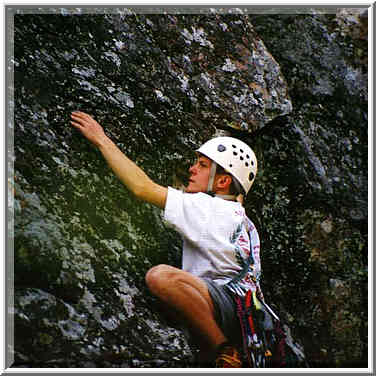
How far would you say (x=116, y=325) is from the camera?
4.27 metres

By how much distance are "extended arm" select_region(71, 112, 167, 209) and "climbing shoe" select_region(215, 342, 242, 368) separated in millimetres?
1061

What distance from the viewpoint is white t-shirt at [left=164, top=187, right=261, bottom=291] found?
14.7 ft

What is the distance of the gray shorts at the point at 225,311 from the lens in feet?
14.2

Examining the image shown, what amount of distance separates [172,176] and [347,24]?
7.41 ft

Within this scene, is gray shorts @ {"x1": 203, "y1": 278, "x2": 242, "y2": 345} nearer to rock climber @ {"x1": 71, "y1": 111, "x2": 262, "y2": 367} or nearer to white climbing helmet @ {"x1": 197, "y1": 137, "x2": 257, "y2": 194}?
rock climber @ {"x1": 71, "y1": 111, "x2": 262, "y2": 367}

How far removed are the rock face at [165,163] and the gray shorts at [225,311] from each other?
32 cm

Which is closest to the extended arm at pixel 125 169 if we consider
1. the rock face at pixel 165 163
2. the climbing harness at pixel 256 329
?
the rock face at pixel 165 163

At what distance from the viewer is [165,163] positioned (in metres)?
5.20

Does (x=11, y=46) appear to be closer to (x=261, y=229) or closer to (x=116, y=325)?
(x=116, y=325)

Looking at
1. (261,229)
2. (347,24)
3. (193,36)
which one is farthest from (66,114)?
(347,24)

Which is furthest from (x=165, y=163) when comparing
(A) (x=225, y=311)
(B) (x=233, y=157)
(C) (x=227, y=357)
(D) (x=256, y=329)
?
(C) (x=227, y=357)

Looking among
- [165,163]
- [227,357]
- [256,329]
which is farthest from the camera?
[165,163]

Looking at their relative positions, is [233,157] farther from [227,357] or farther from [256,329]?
[227,357]

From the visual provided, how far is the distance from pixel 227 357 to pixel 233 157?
4.71ft
